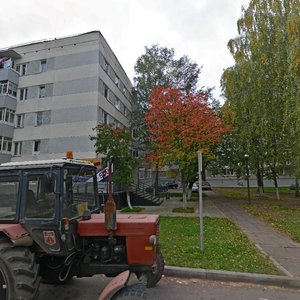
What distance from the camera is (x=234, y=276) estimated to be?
5.46 metres

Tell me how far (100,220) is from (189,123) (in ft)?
38.8

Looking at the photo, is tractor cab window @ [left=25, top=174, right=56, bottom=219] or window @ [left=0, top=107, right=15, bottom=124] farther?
Answer: window @ [left=0, top=107, right=15, bottom=124]

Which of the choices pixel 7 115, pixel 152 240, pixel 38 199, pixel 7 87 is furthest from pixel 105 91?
pixel 152 240

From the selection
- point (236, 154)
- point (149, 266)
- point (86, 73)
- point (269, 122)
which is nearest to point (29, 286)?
point (149, 266)

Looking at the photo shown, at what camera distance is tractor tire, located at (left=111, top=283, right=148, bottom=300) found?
354 cm

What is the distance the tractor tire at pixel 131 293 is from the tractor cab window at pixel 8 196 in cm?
192

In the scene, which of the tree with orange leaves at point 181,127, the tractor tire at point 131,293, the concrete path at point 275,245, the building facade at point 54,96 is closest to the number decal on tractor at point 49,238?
the tractor tire at point 131,293

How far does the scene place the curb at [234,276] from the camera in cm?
525

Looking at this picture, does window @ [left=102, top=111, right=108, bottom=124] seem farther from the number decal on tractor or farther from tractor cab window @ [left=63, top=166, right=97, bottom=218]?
the number decal on tractor

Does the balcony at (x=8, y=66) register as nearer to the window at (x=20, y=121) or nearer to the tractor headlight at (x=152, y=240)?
the window at (x=20, y=121)

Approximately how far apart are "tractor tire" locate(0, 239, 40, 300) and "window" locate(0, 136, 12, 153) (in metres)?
22.7

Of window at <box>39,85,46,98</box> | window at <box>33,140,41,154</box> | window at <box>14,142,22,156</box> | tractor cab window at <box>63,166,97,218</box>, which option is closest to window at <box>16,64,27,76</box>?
window at <box>39,85,46,98</box>

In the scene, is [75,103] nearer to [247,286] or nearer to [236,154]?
[236,154]

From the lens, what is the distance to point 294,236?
907 centimetres
